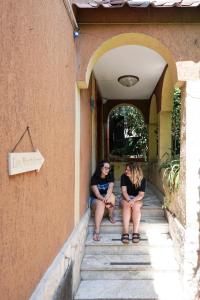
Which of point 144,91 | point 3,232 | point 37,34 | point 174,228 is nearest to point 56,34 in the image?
point 37,34

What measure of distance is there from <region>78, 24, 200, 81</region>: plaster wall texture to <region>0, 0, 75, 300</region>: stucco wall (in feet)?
2.32

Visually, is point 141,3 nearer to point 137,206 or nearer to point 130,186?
point 130,186

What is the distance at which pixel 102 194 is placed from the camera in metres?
5.46

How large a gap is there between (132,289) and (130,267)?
40cm

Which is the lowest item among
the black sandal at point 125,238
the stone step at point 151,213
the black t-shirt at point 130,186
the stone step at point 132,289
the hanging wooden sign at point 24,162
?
the stone step at point 132,289

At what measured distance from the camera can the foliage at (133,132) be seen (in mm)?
13039

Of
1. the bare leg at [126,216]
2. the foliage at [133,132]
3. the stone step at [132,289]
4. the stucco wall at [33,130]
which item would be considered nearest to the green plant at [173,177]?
the bare leg at [126,216]

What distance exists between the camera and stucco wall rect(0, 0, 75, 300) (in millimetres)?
1757

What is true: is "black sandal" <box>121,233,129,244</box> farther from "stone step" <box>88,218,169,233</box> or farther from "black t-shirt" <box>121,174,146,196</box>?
"black t-shirt" <box>121,174,146,196</box>

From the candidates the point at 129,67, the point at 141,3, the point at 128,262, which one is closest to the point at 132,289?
the point at 128,262

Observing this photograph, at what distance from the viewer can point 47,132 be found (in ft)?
8.84

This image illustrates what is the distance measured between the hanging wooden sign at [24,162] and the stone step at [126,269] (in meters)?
2.63

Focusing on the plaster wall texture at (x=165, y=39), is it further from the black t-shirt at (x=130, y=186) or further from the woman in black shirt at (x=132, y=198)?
the black t-shirt at (x=130, y=186)

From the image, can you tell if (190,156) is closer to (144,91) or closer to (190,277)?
(190,277)
